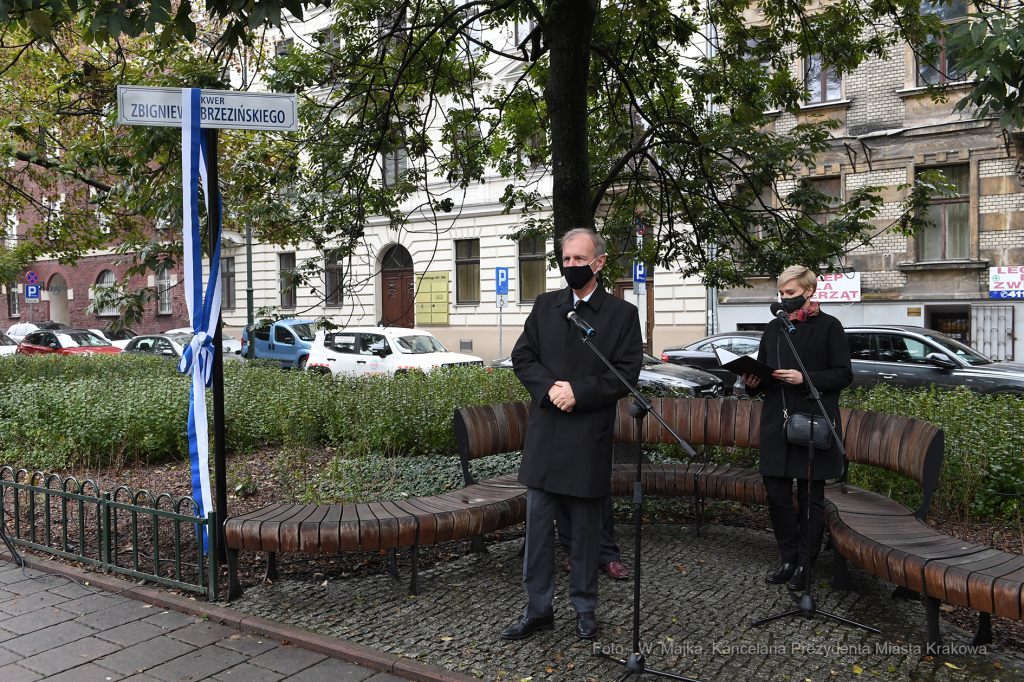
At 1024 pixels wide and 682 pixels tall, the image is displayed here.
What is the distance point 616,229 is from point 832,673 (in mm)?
6913

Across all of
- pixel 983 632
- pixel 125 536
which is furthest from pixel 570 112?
pixel 125 536

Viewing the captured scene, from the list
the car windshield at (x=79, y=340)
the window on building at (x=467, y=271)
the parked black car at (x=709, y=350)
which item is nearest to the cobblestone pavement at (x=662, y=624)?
the parked black car at (x=709, y=350)

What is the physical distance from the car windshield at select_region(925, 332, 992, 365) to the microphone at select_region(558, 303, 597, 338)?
34.9ft

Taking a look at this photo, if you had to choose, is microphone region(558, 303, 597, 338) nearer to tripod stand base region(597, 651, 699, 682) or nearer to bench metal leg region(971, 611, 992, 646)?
tripod stand base region(597, 651, 699, 682)

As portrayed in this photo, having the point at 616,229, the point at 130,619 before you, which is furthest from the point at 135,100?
the point at 616,229

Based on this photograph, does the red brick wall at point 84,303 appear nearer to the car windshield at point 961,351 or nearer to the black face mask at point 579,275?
the car windshield at point 961,351

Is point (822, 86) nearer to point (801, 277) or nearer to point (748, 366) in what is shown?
point (801, 277)

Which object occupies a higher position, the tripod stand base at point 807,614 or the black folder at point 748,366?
the black folder at point 748,366

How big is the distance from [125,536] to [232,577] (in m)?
2.06

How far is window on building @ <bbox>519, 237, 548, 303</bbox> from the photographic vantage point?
25234 millimetres

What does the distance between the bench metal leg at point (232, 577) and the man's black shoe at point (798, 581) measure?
319 centimetres

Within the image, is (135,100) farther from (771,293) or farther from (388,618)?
(771,293)

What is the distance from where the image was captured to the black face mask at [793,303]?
454 centimetres

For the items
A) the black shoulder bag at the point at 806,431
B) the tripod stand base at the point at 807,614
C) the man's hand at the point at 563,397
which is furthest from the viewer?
the black shoulder bag at the point at 806,431
